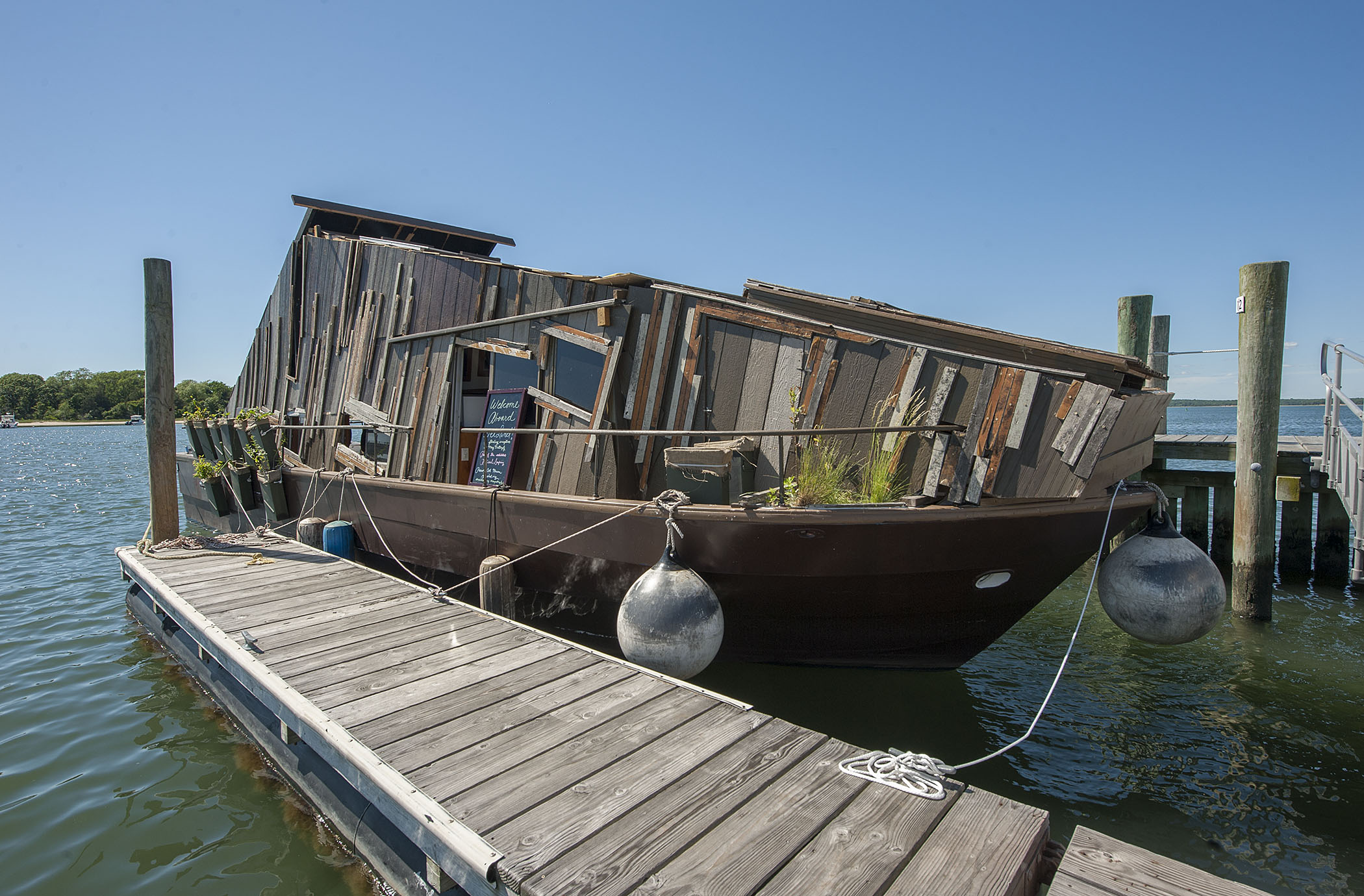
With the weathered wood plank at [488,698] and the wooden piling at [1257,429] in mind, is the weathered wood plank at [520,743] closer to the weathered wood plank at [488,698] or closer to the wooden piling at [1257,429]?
the weathered wood plank at [488,698]

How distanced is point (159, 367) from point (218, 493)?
149 inches

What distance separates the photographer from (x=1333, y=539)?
362 inches

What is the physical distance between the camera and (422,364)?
839cm

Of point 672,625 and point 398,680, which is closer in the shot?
point 398,680

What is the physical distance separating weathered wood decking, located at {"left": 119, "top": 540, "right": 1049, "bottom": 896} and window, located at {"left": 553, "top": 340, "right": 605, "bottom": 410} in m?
2.16

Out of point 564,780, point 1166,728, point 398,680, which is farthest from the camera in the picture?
point 1166,728

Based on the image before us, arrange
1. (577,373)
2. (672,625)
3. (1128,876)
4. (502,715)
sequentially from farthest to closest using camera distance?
(577,373), (672,625), (502,715), (1128,876)

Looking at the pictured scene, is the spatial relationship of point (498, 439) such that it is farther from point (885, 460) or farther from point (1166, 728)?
point (1166, 728)

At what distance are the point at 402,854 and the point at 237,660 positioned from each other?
87.1 inches

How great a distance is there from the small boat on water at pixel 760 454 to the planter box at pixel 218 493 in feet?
14.8

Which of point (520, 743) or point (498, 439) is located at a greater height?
point (498, 439)

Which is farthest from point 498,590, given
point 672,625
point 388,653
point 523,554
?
point 672,625

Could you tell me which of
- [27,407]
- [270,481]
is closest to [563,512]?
[270,481]

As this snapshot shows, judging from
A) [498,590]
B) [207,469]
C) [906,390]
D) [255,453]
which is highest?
[906,390]
